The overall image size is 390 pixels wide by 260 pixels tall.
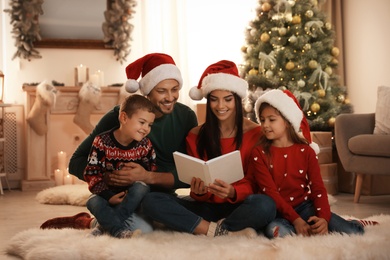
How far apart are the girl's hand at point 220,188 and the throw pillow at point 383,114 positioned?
81.2 inches

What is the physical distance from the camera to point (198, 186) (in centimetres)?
241

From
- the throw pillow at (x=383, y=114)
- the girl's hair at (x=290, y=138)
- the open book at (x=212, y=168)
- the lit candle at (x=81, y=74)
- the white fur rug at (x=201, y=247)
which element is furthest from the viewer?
the lit candle at (x=81, y=74)

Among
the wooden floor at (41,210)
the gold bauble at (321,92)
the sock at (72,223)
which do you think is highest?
the gold bauble at (321,92)

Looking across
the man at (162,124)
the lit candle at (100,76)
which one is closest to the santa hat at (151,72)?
the man at (162,124)

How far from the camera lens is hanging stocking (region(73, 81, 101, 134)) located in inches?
205

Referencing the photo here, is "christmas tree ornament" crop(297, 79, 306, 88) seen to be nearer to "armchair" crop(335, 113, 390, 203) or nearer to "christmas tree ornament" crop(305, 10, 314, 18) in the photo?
"christmas tree ornament" crop(305, 10, 314, 18)

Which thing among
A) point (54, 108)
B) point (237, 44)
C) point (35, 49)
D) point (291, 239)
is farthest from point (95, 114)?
point (291, 239)

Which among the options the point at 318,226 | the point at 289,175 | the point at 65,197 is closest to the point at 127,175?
the point at 289,175

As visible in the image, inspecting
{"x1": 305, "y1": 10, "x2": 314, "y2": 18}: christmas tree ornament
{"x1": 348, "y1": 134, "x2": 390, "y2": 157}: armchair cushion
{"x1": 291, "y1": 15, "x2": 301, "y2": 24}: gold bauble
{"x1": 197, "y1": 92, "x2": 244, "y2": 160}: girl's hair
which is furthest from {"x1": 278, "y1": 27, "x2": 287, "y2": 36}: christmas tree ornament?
{"x1": 197, "y1": 92, "x2": 244, "y2": 160}: girl's hair

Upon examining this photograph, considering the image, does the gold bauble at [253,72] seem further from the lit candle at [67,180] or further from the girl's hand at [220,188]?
the girl's hand at [220,188]

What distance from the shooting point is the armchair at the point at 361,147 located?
3.87 m

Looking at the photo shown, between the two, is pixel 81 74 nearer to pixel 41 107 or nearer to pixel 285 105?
pixel 41 107

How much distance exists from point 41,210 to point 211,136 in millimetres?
1824

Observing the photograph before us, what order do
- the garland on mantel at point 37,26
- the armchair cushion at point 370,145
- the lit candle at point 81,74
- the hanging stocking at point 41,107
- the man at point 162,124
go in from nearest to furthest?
the man at point 162,124 → the armchair cushion at point 370,145 → the hanging stocking at point 41,107 → the garland on mantel at point 37,26 → the lit candle at point 81,74
